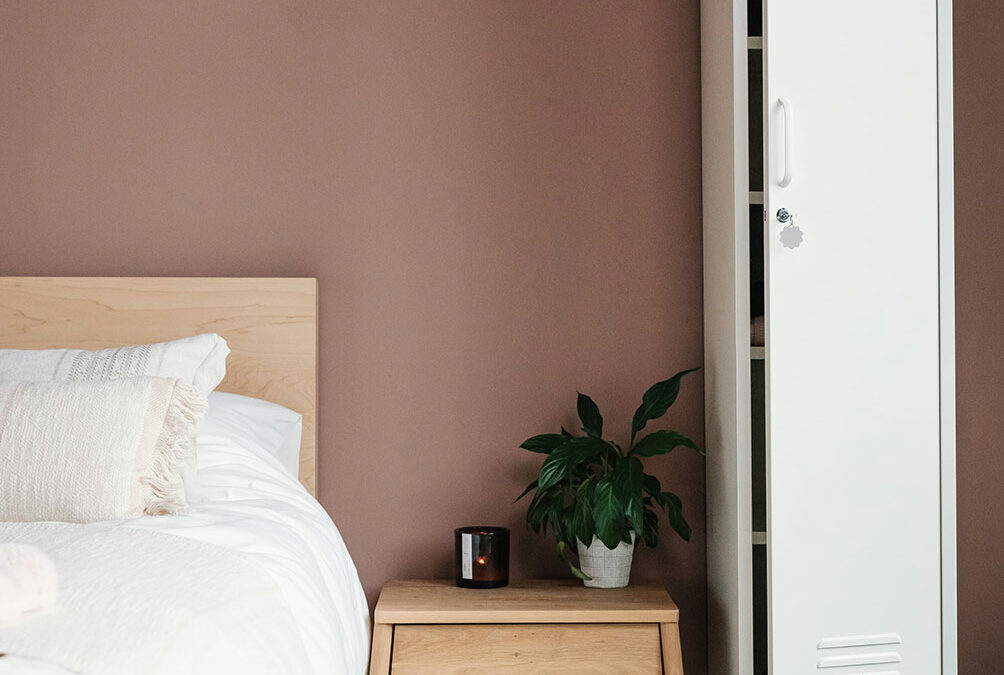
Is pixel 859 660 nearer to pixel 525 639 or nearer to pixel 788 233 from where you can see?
pixel 525 639

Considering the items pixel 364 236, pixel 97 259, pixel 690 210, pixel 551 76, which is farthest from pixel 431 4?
pixel 97 259

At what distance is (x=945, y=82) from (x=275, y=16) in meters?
1.41

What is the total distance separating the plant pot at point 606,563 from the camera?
1955 millimetres

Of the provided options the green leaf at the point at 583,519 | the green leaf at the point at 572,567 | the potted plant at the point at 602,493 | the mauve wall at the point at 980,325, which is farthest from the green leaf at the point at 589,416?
the mauve wall at the point at 980,325

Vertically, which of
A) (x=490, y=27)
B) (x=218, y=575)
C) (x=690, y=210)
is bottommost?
(x=218, y=575)

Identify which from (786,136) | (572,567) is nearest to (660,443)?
(572,567)

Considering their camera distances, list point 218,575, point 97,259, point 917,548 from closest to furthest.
A: point 218,575
point 917,548
point 97,259

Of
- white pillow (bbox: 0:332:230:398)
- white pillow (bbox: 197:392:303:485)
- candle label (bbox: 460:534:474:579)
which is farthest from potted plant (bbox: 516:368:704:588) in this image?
white pillow (bbox: 0:332:230:398)

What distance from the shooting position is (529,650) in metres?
1.78

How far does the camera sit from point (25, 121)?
6.97 feet

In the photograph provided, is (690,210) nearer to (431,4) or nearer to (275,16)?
(431,4)

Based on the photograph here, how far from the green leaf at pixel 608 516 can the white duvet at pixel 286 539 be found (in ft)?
1.56

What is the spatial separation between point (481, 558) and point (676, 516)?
0.41 metres

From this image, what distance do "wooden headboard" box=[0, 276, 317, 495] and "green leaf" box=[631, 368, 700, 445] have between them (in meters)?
0.70
